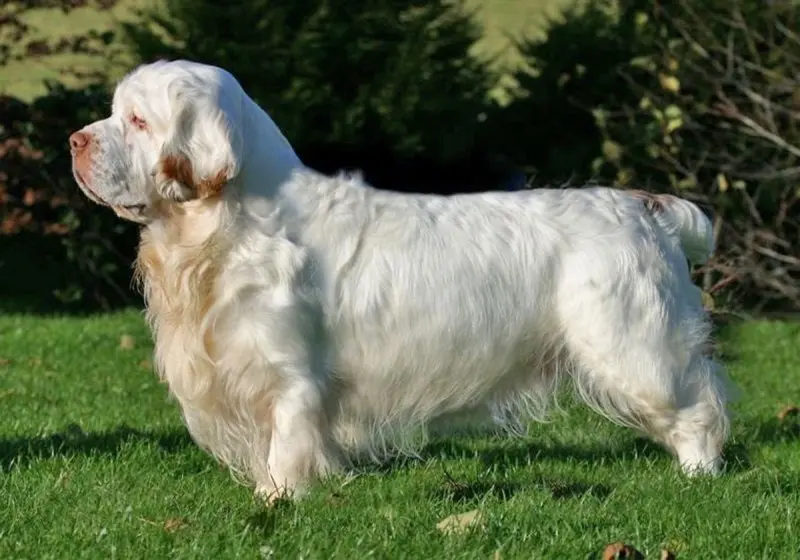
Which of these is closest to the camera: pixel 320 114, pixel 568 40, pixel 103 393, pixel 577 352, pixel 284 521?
pixel 284 521

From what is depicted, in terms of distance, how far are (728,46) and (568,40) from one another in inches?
56.2

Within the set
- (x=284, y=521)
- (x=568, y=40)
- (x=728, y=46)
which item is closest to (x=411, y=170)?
(x=568, y=40)

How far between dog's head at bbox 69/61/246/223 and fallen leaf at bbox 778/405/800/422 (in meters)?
3.23

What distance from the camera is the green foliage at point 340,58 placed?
10.7m

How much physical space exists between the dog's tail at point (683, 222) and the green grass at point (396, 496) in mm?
871

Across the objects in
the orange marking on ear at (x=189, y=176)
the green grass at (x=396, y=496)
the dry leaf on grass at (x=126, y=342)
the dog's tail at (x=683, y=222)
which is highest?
the orange marking on ear at (x=189, y=176)

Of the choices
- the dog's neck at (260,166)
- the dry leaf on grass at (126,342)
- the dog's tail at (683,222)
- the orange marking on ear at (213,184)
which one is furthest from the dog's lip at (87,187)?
the dry leaf on grass at (126,342)

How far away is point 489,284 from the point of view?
4.82 meters

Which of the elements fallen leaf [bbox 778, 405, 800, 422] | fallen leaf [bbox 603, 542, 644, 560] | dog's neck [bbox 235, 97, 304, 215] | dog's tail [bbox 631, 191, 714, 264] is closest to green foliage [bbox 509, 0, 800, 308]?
fallen leaf [bbox 778, 405, 800, 422]

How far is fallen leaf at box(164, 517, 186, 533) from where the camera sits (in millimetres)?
3912

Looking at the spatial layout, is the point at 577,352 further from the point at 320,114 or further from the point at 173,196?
the point at 320,114

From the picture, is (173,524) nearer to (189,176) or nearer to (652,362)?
(189,176)

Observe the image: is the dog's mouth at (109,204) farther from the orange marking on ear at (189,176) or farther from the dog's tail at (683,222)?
the dog's tail at (683,222)

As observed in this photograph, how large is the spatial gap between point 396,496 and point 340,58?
696cm
